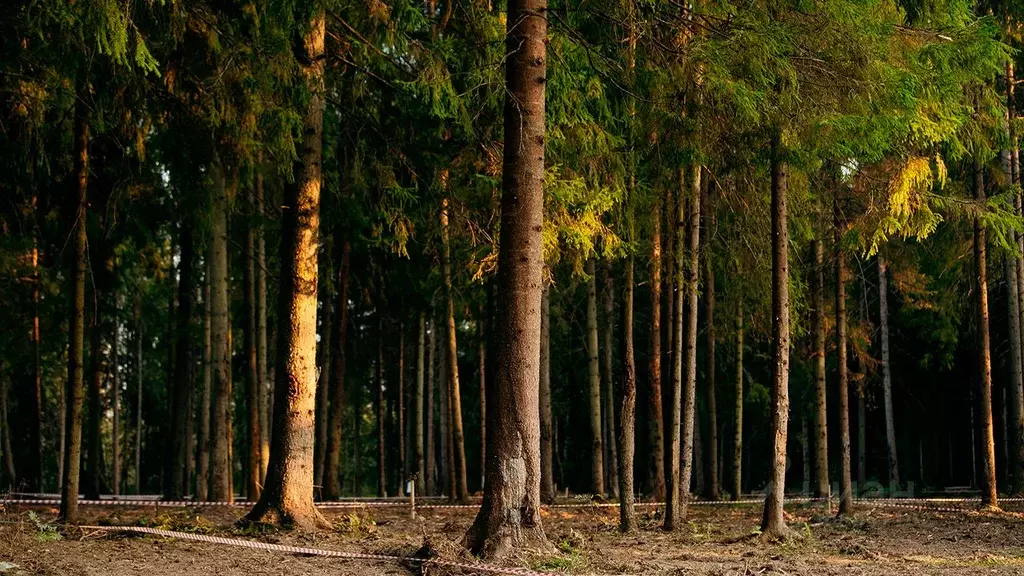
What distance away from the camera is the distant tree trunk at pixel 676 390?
14.1 meters

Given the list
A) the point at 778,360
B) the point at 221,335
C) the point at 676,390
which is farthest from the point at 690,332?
the point at 221,335

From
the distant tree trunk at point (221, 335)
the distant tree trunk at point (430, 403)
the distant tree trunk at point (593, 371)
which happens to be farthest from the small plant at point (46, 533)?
the distant tree trunk at point (430, 403)

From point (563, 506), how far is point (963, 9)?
12.0 meters

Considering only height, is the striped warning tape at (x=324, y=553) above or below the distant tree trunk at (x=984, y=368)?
below

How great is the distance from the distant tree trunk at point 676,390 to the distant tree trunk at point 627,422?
53 centimetres

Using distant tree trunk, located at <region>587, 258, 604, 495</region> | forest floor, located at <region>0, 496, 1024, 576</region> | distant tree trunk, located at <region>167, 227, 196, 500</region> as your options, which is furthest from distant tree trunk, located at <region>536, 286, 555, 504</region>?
distant tree trunk, located at <region>167, 227, 196, 500</region>

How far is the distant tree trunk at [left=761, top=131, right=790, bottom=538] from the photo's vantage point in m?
12.9

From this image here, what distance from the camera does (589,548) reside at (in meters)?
11.4

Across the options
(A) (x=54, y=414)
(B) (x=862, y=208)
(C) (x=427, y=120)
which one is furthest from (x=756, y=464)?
(C) (x=427, y=120)

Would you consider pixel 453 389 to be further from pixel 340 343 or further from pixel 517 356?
pixel 517 356

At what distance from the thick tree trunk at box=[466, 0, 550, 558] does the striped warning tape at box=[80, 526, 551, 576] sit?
46cm

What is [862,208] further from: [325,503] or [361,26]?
[325,503]

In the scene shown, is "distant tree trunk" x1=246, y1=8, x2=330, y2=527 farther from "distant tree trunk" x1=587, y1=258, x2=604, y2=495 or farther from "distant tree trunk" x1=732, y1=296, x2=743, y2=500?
"distant tree trunk" x1=732, y1=296, x2=743, y2=500

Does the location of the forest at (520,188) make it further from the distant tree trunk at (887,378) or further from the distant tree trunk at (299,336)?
the distant tree trunk at (887,378)
